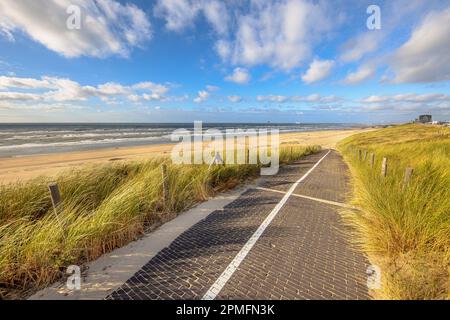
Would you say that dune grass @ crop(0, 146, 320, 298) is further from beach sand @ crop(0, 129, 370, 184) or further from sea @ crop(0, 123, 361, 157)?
sea @ crop(0, 123, 361, 157)

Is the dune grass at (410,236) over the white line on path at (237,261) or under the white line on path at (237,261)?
over

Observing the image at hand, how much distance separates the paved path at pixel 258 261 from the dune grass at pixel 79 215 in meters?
1.13

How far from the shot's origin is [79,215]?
473 centimetres

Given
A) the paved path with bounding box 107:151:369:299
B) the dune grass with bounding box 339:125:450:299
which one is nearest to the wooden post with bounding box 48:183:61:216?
the paved path with bounding box 107:151:369:299

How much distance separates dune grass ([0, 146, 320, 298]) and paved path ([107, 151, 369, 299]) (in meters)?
1.13

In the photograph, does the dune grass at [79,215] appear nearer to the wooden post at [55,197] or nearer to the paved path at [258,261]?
the wooden post at [55,197]

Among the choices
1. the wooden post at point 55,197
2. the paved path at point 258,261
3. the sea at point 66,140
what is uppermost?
the sea at point 66,140

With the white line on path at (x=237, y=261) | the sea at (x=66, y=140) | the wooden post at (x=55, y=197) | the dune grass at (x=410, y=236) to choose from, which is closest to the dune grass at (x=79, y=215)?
the wooden post at (x=55, y=197)

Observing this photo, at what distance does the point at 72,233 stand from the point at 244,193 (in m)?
5.06

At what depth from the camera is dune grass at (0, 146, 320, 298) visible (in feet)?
10.3

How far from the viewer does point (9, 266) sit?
9.94 feet

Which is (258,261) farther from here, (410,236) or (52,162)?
(52,162)

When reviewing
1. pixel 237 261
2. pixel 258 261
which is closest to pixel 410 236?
pixel 258 261

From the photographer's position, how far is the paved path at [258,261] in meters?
2.85
